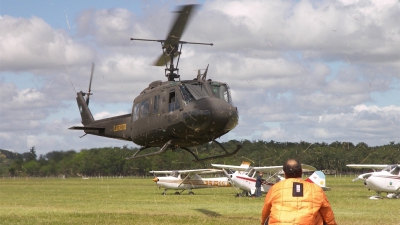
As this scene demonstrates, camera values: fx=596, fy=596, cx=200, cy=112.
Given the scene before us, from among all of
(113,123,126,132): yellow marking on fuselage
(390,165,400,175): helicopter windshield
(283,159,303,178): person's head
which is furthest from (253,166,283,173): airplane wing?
(283,159,303,178): person's head

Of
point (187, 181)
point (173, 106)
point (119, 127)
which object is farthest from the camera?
point (187, 181)

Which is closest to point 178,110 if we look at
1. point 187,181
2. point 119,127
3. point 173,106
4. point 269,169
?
point 173,106

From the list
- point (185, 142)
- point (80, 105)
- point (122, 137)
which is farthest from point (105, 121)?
point (185, 142)

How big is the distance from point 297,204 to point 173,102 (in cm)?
847

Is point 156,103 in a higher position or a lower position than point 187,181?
higher

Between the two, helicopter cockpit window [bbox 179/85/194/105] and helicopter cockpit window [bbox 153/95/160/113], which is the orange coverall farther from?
helicopter cockpit window [bbox 153/95/160/113]

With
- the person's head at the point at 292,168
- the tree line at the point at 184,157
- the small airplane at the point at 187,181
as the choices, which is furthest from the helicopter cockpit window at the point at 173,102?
the small airplane at the point at 187,181

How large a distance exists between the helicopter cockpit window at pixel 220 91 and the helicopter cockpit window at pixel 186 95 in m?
0.56

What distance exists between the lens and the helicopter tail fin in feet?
61.7

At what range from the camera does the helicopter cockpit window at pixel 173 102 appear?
13977 millimetres

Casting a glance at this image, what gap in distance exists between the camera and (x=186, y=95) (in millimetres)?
13844

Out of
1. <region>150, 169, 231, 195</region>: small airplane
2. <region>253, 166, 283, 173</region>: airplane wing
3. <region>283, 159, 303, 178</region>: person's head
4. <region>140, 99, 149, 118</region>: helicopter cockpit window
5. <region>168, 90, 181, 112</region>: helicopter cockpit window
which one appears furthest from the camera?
<region>150, 169, 231, 195</region>: small airplane

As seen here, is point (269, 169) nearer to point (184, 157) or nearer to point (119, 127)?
point (119, 127)

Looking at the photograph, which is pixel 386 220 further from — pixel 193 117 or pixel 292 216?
pixel 292 216
